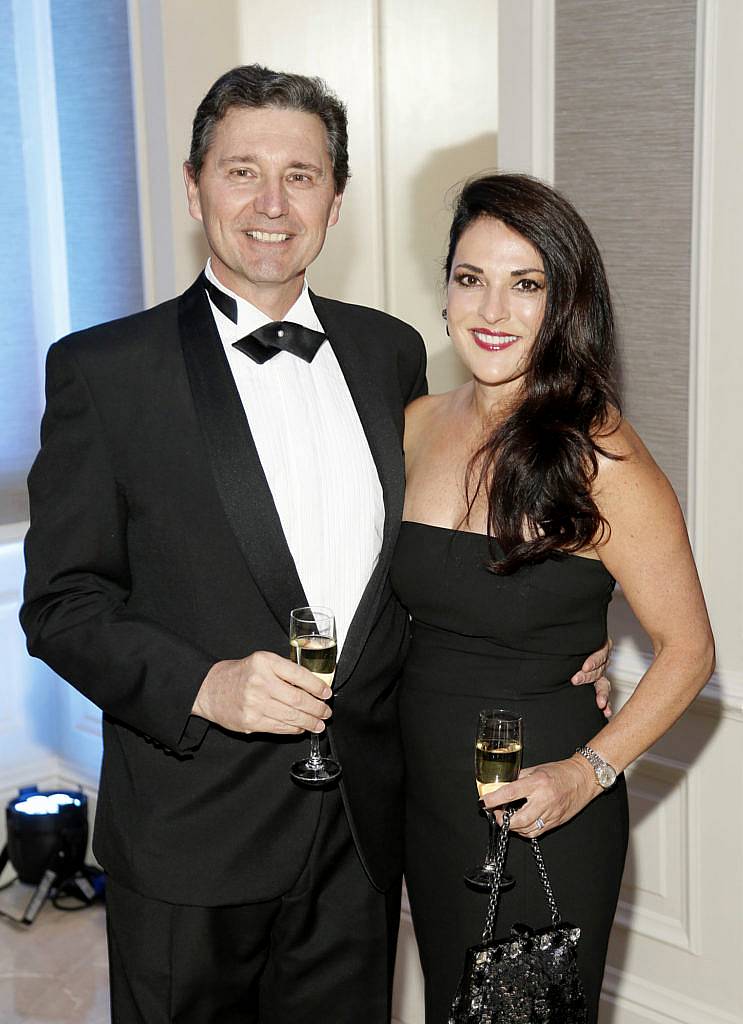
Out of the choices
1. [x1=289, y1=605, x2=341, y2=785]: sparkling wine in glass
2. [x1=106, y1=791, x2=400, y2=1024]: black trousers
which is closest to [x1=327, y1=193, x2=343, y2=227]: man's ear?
[x1=289, y1=605, x2=341, y2=785]: sparkling wine in glass

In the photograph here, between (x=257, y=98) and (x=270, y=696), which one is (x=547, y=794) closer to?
(x=270, y=696)

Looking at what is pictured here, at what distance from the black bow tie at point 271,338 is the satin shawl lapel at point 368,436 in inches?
4.6

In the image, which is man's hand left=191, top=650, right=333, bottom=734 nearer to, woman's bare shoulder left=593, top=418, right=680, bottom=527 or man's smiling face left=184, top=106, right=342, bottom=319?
woman's bare shoulder left=593, top=418, right=680, bottom=527

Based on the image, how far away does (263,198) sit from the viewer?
2389mm

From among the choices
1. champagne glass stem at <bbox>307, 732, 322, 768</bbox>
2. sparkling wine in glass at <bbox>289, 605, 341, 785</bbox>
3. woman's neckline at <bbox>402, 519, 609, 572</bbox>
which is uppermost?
woman's neckline at <bbox>402, 519, 609, 572</bbox>

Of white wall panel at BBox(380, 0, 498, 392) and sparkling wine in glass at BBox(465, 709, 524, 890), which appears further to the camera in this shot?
white wall panel at BBox(380, 0, 498, 392)

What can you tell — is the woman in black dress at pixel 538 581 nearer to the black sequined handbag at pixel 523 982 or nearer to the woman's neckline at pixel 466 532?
the woman's neckline at pixel 466 532

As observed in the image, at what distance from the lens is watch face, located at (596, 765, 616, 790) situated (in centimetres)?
235

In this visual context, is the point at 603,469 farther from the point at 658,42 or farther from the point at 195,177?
the point at 658,42

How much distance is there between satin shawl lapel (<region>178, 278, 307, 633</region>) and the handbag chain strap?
522mm

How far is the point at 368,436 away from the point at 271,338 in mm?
265

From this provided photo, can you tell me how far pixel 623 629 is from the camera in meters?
3.37

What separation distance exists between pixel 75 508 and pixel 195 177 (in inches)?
27.8

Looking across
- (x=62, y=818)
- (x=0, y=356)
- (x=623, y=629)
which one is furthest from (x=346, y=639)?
(x=0, y=356)
